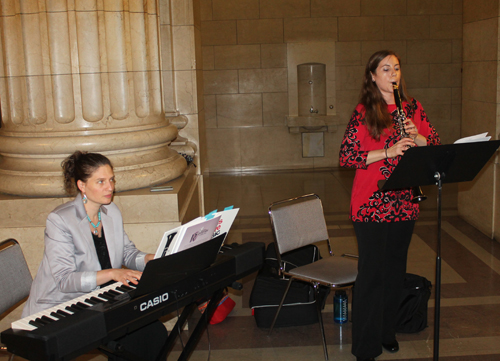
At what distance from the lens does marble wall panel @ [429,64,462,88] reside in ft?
31.5

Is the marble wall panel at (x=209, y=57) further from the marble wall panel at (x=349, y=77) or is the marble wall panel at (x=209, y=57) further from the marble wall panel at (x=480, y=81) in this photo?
the marble wall panel at (x=480, y=81)

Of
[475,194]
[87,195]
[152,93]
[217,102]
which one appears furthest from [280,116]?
[87,195]

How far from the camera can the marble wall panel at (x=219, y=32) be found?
30.8 feet

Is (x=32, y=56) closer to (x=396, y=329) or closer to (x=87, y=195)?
(x=87, y=195)

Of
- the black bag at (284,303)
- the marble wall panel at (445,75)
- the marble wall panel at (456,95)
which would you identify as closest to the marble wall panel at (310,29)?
the marble wall panel at (445,75)

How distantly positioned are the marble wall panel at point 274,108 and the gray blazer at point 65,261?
24.1 feet

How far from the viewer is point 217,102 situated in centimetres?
959

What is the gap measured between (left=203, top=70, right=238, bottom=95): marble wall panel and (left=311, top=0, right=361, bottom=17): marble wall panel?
1750 mm

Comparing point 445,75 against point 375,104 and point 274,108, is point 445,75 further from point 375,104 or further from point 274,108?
point 375,104

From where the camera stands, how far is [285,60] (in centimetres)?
951

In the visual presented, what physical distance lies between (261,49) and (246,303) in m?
6.28

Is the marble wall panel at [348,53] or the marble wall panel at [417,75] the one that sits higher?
the marble wall panel at [348,53]

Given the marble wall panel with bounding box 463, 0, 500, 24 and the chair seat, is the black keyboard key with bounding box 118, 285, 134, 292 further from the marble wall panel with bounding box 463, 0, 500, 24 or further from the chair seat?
the marble wall panel with bounding box 463, 0, 500, 24

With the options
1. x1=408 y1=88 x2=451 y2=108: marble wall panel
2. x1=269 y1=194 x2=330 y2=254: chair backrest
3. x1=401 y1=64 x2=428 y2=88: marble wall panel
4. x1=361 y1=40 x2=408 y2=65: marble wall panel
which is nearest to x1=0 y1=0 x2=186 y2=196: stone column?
x1=269 y1=194 x2=330 y2=254: chair backrest
